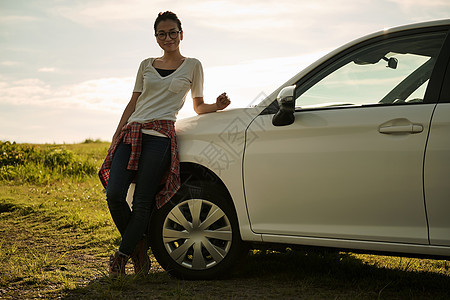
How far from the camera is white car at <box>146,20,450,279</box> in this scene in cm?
348

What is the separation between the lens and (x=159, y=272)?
452 centimetres

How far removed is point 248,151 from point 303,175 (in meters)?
0.44

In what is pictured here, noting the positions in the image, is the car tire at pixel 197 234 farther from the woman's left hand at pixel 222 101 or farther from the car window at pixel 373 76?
Result: the car window at pixel 373 76

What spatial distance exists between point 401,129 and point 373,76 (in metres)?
0.50

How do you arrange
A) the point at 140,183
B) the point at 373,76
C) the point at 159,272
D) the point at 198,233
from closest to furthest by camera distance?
1. the point at 373,76
2. the point at 198,233
3. the point at 140,183
4. the point at 159,272

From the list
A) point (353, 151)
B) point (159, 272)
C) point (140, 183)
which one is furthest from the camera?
point (159, 272)

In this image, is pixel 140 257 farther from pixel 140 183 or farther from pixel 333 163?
pixel 333 163

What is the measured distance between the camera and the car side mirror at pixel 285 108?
3600 millimetres

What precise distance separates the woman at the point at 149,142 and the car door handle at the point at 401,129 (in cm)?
123

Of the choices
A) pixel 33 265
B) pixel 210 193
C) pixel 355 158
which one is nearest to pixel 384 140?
pixel 355 158

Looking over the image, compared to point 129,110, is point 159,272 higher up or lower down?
lower down

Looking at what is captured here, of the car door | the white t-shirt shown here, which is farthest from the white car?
the white t-shirt

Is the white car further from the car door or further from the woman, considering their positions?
the woman

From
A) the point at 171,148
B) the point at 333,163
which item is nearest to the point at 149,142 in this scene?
the point at 171,148
